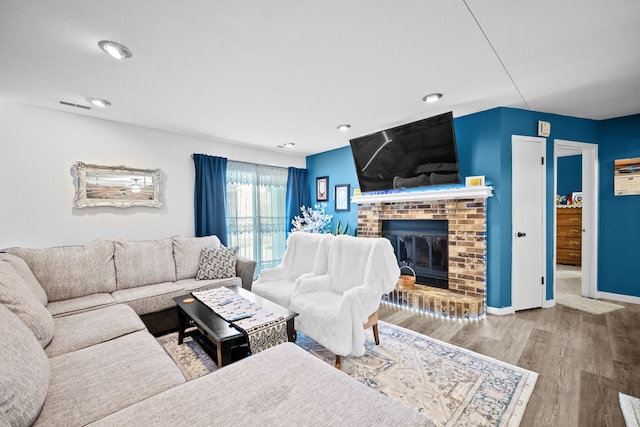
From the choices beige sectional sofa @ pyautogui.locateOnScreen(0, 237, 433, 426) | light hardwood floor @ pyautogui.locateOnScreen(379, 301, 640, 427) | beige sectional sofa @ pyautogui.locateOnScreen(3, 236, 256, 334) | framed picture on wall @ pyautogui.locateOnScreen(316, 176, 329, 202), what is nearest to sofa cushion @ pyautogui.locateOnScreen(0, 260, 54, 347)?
beige sectional sofa @ pyautogui.locateOnScreen(0, 237, 433, 426)

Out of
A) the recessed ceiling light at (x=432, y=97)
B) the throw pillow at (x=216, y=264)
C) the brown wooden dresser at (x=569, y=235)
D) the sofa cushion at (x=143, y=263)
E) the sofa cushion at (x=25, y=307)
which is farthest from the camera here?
the brown wooden dresser at (x=569, y=235)

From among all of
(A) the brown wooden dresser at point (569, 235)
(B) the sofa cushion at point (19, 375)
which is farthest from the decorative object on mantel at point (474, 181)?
(A) the brown wooden dresser at point (569, 235)

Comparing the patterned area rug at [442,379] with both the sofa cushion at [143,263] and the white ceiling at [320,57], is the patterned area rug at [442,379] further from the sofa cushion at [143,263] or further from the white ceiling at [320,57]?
the white ceiling at [320,57]

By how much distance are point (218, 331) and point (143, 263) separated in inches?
70.6

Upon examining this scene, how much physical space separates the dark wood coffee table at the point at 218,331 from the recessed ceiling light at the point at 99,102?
211 centimetres

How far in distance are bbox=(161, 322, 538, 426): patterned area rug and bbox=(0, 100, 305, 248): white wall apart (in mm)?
1898

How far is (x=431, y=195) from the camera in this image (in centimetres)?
335

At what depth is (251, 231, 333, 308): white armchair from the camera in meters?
2.78

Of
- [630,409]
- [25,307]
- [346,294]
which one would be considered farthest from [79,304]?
[630,409]

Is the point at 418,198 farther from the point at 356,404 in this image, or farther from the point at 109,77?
the point at 109,77

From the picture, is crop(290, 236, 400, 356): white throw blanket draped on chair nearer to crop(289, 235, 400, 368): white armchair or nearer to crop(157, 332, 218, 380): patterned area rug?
crop(289, 235, 400, 368): white armchair

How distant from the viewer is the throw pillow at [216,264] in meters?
3.22

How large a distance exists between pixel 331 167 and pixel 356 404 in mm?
4290

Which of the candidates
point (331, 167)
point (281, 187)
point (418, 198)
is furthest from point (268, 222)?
point (418, 198)
